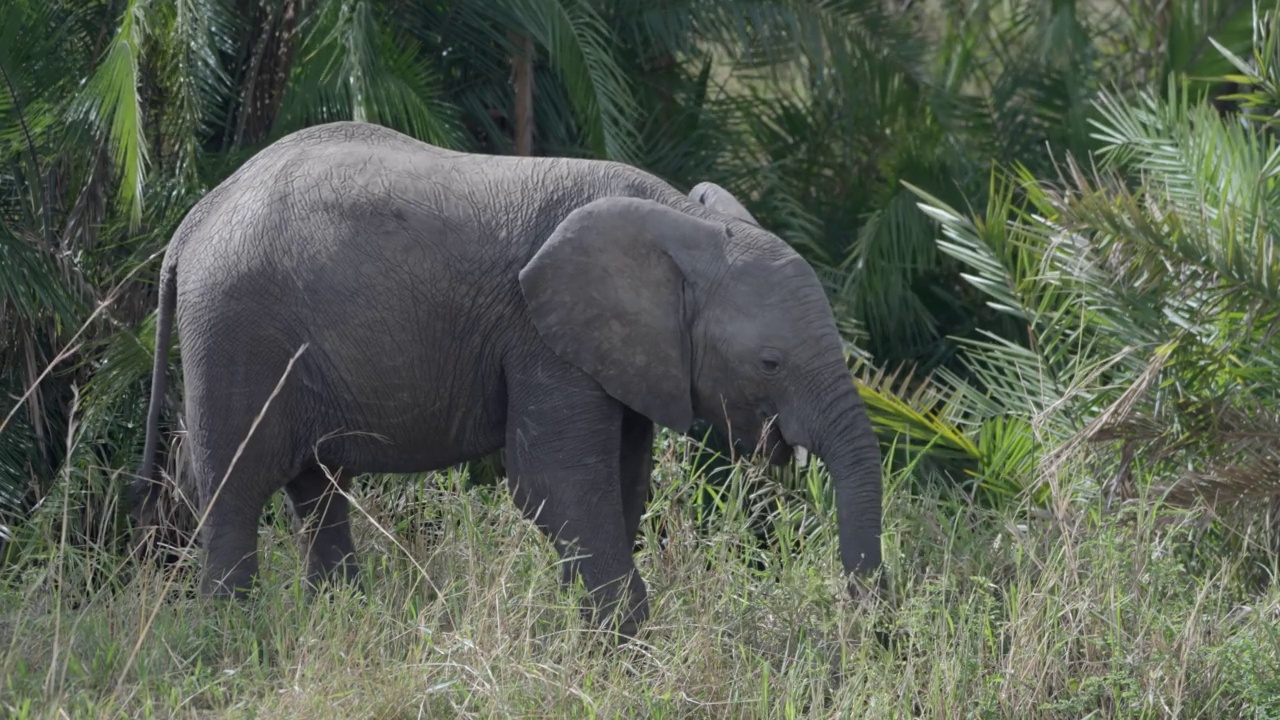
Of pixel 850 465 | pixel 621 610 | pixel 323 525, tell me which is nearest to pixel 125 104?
pixel 323 525

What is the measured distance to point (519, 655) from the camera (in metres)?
5.28

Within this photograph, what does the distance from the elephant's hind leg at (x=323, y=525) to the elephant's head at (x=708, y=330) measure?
→ 1.20 metres

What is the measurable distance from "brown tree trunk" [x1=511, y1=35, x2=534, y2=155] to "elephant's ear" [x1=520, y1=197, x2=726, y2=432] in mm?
3705

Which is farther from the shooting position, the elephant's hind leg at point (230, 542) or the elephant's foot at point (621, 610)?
the elephant's hind leg at point (230, 542)

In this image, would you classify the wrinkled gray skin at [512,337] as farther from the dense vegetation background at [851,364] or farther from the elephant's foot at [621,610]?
the dense vegetation background at [851,364]

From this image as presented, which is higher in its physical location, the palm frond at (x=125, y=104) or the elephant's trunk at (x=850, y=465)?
the palm frond at (x=125, y=104)

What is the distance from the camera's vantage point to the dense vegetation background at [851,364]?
5383 mm

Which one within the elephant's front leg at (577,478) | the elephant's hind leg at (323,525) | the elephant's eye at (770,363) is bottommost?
the elephant's hind leg at (323,525)

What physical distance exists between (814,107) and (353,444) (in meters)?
6.01

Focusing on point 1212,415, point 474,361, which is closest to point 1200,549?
point 1212,415

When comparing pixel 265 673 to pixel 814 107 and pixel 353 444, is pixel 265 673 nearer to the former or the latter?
pixel 353 444

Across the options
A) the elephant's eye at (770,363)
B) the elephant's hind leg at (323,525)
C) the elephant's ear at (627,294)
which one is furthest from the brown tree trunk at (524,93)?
the elephant's eye at (770,363)

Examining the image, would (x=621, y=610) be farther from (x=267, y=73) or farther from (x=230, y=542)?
(x=267, y=73)

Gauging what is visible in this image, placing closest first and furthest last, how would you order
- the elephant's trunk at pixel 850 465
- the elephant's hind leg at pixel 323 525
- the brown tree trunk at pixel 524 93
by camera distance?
the elephant's trunk at pixel 850 465, the elephant's hind leg at pixel 323 525, the brown tree trunk at pixel 524 93
